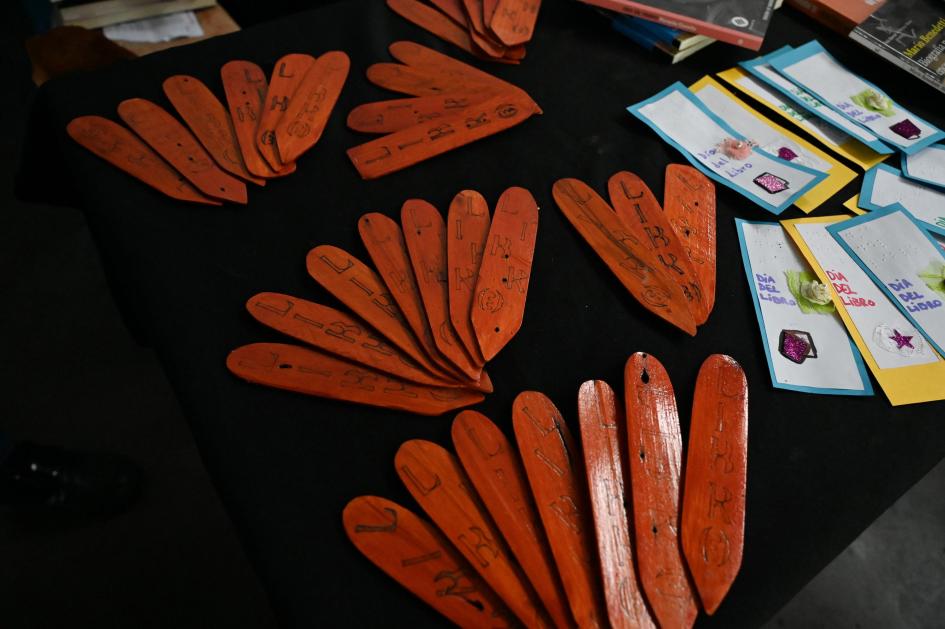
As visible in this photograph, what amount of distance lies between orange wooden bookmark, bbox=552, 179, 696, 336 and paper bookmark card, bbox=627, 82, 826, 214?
0.64 ft

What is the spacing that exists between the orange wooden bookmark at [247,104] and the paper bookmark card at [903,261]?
0.83 m

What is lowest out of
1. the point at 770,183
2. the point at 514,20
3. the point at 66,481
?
the point at 66,481

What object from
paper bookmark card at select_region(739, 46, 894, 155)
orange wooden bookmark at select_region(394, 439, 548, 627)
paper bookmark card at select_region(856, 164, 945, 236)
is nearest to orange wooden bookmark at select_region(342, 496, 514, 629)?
orange wooden bookmark at select_region(394, 439, 548, 627)

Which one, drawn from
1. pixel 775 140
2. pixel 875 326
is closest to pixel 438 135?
pixel 775 140

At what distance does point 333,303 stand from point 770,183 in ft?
2.21

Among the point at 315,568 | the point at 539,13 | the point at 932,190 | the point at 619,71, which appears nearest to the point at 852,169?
the point at 932,190

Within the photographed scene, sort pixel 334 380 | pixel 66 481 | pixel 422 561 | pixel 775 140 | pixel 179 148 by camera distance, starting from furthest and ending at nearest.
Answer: pixel 66 481, pixel 775 140, pixel 179 148, pixel 334 380, pixel 422 561

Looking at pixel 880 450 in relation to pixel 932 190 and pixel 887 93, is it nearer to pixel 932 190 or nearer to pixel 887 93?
pixel 932 190

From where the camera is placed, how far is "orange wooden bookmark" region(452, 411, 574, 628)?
2.11 feet

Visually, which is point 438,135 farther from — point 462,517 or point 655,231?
point 462,517

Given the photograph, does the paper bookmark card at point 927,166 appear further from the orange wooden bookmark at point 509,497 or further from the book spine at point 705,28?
the orange wooden bookmark at point 509,497

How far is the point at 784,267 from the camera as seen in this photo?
0.93 meters

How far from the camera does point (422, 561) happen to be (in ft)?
2.17

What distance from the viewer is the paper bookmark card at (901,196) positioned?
1.00 metres
